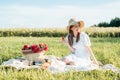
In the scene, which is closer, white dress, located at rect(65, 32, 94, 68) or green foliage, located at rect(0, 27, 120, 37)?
white dress, located at rect(65, 32, 94, 68)

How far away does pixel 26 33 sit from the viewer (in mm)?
33031

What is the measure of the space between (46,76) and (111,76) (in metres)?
1.56

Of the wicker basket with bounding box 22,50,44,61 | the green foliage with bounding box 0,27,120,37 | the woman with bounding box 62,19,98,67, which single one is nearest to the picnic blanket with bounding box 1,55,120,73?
the wicker basket with bounding box 22,50,44,61

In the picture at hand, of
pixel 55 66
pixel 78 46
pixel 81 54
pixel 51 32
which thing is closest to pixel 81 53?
pixel 81 54

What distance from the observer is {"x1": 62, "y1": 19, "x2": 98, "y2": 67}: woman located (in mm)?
9984

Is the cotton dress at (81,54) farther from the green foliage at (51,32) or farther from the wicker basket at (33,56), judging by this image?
the green foliage at (51,32)

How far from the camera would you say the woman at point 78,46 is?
9984mm

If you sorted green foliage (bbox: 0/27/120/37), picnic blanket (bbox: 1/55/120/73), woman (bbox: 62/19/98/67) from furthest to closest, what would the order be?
1. green foliage (bbox: 0/27/120/37)
2. woman (bbox: 62/19/98/67)
3. picnic blanket (bbox: 1/55/120/73)

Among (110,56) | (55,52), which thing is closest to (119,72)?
(110,56)

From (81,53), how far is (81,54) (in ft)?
0.09

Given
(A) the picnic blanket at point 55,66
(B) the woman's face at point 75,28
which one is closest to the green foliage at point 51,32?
(B) the woman's face at point 75,28

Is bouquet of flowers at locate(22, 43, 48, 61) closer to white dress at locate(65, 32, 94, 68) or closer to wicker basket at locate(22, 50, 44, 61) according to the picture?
wicker basket at locate(22, 50, 44, 61)

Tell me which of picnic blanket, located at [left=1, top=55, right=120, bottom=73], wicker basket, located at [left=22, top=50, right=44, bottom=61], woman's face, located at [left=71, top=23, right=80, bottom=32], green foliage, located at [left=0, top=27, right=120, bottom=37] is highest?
woman's face, located at [left=71, top=23, right=80, bottom=32]

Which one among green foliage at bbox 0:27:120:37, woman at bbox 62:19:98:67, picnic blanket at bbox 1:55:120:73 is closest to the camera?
picnic blanket at bbox 1:55:120:73
